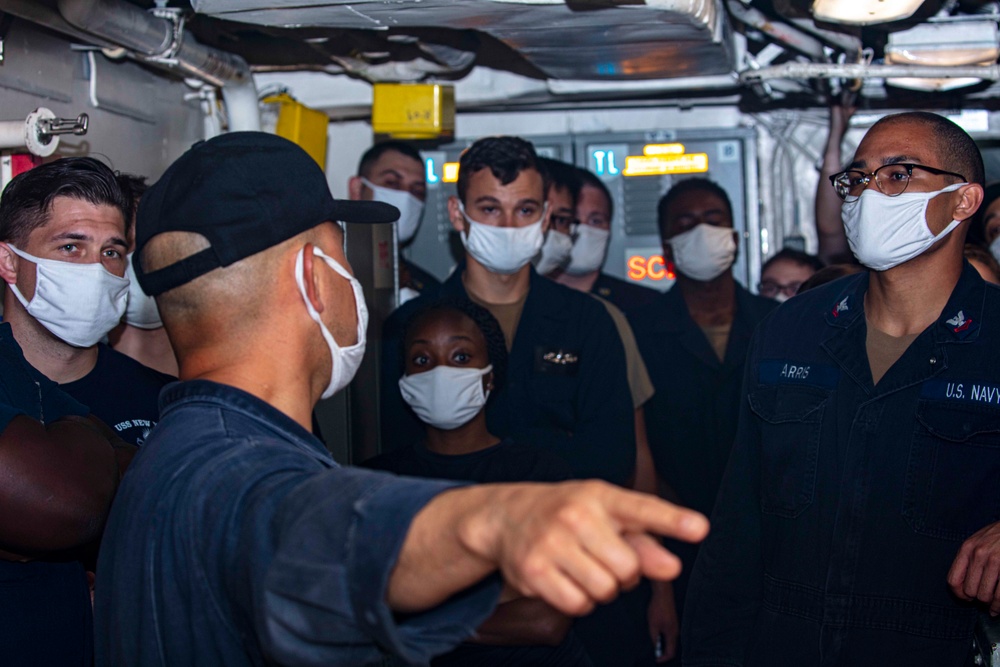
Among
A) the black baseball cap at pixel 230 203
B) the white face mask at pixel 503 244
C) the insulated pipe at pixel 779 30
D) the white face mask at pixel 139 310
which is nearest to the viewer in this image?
the black baseball cap at pixel 230 203

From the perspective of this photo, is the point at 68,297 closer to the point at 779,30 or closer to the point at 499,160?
the point at 499,160

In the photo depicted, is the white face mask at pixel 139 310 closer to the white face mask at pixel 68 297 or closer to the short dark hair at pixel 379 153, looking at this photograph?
the white face mask at pixel 68 297

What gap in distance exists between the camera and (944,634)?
6.33ft

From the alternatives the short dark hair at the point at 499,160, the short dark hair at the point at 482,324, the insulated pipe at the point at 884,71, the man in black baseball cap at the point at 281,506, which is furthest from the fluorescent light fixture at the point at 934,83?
the man in black baseball cap at the point at 281,506

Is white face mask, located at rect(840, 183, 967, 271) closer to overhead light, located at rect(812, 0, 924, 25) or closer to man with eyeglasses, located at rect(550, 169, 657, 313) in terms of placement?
overhead light, located at rect(812, 0, 924, 25)

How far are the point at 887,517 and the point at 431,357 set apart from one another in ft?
4.35

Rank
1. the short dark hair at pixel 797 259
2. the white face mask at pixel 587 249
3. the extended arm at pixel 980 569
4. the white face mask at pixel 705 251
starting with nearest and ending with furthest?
the extended arm at pixel 980 569, the white face mask at pixel 705 251, the white face mask at pixel 587 249, the short dark hair at pixel 797 259

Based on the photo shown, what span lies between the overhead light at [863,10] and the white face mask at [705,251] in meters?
1.05

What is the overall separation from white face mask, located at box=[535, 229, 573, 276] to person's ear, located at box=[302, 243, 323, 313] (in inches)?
98.8

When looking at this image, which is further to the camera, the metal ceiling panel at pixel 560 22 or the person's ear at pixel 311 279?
the metal ceiling panel at pixel 560 22

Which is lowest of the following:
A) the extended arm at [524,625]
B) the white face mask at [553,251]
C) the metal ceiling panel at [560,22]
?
the extended arm at [524,625]

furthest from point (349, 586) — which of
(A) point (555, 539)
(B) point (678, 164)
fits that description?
(B) point (678, 164)

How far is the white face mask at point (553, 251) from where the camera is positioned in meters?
3.79

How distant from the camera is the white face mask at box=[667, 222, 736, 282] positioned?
379 cm
